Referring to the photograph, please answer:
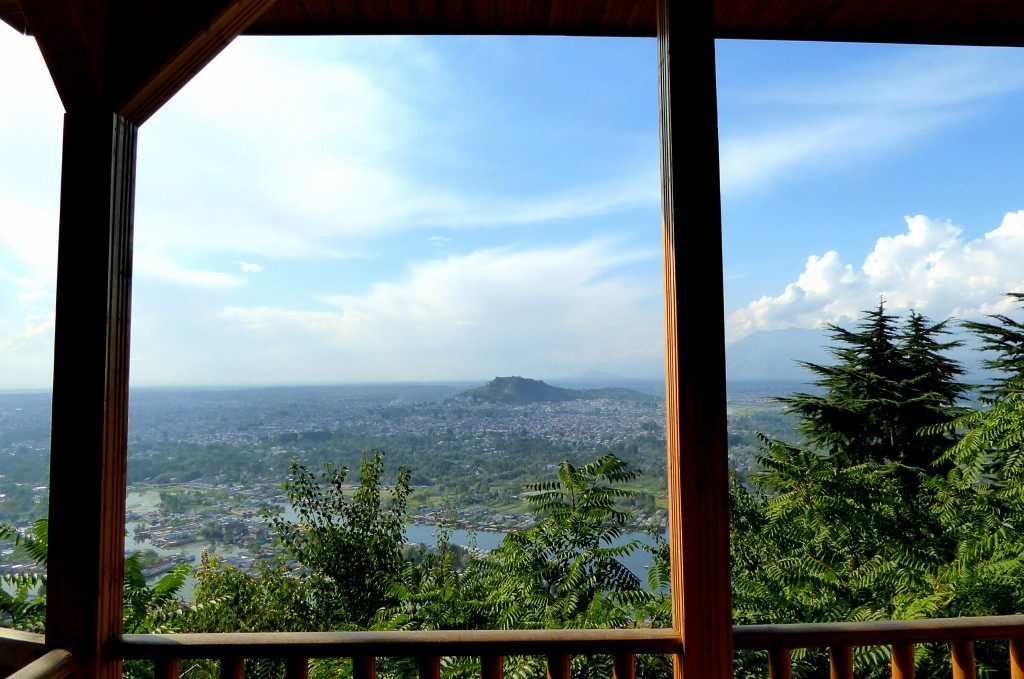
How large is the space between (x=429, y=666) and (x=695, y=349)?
40.2 inches

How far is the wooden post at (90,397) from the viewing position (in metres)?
1.32

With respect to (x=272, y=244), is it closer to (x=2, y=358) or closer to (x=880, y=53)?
(x=2, y=358)

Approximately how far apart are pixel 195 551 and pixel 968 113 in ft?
20.1

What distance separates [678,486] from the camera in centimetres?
137

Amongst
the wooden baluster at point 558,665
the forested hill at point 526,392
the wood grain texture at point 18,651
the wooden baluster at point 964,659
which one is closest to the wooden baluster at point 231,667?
the wood grain texture at point 18,651

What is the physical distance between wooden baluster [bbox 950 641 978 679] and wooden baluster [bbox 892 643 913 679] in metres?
0.11

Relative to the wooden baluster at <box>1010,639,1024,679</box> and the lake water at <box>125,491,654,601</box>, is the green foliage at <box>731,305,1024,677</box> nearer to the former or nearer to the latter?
the wooden baluster at <box>1010,639,1024,679</box>

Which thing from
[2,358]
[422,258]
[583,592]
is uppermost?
[422,258]

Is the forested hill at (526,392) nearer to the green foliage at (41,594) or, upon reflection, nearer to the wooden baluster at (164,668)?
the green foliage at (41,594)

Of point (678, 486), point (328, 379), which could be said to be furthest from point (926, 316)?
point (328, 379)

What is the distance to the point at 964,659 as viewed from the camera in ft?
4.57

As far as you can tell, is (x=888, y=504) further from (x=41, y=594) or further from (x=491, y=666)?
(x=41, y=594)

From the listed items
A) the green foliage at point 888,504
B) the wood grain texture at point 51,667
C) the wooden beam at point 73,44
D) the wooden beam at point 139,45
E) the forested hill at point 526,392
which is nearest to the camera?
the wood grain texture at point 51,667

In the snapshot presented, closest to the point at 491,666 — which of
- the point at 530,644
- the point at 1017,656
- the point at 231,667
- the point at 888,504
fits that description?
the point at 530,644
